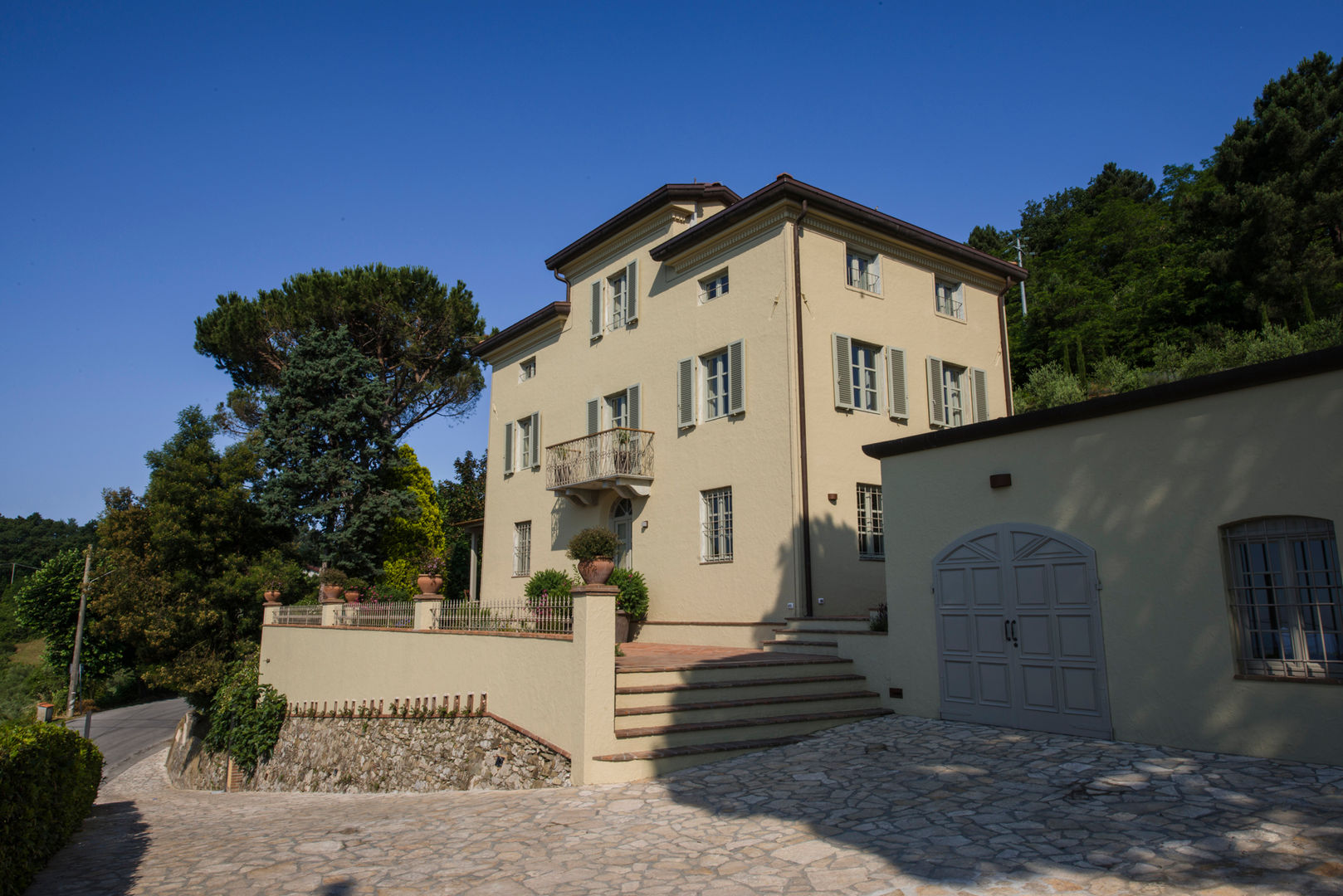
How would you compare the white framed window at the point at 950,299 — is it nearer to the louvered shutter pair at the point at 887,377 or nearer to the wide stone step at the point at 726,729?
the louvered shutter pair at the point at 887,377

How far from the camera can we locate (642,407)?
17.5 metres

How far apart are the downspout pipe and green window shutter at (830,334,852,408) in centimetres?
82

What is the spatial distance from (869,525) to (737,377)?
3.61 m

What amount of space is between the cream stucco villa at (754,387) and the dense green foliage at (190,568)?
35.2 feet

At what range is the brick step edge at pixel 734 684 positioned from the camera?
892 centimetres

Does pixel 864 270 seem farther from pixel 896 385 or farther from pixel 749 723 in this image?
pixel 749 723

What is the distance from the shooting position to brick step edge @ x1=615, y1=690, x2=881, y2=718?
8.66m

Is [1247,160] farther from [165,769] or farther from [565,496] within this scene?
[165,769]

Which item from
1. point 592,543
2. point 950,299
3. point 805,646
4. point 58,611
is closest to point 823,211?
point 950,299

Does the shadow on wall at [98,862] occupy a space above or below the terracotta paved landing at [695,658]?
below

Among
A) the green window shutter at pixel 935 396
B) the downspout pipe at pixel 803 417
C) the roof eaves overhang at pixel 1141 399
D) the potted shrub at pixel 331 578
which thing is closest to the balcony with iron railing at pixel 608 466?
the downspout pipe at pixel 803 417

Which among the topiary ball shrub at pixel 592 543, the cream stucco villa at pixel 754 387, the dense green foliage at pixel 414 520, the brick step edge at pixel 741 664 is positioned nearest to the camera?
the brick step edge at pixel 741 664

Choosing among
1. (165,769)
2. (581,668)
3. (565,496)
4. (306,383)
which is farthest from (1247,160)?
(165,769)

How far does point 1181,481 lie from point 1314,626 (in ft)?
5.14
